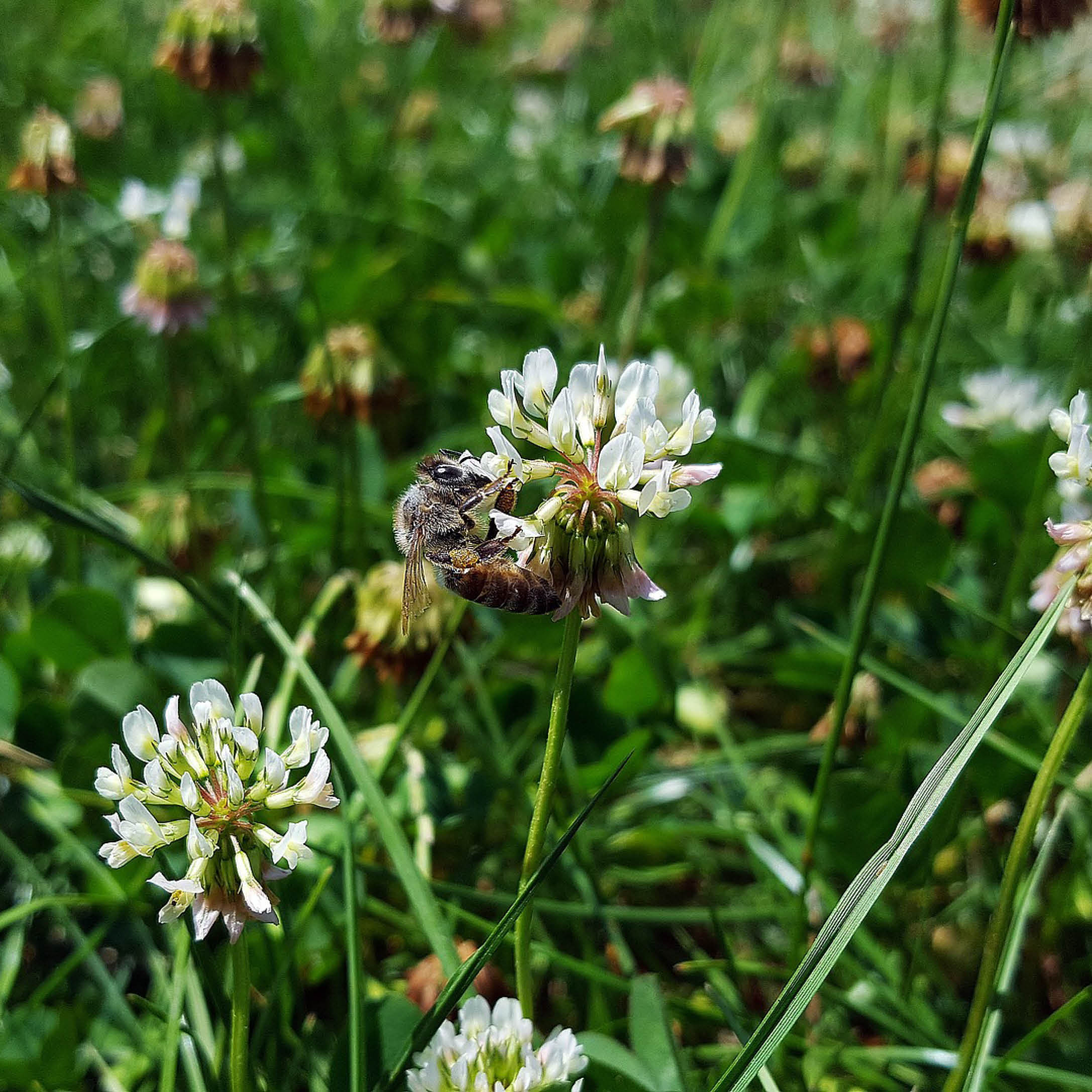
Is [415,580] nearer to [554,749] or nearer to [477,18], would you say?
[554,749]

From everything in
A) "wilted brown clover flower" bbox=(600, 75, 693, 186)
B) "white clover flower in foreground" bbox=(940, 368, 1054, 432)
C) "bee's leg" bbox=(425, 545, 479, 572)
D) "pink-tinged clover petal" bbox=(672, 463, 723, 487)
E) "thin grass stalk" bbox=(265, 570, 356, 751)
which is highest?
"wilted brown clover flower" bbox=(600, 75, 693, 186)

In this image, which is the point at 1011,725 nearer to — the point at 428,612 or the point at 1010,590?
the point at 1010,590

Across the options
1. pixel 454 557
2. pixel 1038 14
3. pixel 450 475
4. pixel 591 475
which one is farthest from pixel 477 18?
pixel 591 475

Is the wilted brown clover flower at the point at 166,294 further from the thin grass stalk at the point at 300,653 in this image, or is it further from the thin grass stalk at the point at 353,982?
the thin grass stalk at the point at 353,982

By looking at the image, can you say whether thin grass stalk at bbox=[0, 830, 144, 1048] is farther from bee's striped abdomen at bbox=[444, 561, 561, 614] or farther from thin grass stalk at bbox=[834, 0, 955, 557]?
thin grass stalk at bbox=[834, 0, 955, 557]

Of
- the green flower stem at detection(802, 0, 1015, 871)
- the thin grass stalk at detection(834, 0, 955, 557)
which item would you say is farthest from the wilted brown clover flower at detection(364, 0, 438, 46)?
the green flower stem at detection(802, 0, 1015, 871)
